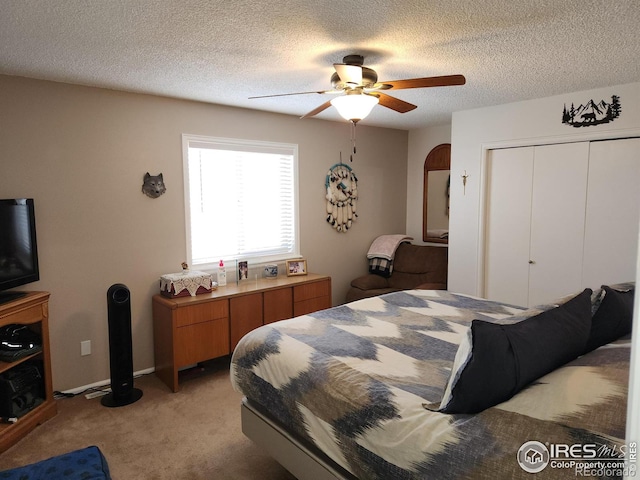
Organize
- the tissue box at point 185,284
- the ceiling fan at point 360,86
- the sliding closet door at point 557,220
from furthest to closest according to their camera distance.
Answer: the sliding closet door at point 557,220, the tissue box at point 185,284, the ceiling fan at point 360,86

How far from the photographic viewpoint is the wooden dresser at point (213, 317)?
11.3 ft

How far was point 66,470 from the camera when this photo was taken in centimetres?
173

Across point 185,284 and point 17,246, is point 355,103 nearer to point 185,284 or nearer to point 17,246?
point 185,284

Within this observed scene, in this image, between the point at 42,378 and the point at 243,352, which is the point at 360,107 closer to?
the point at 243,352

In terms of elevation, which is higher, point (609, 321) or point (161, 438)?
point (609, 321)

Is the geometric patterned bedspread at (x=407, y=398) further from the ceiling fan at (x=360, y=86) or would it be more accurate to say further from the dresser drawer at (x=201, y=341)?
the ceiling fan at (x=360, y=86)

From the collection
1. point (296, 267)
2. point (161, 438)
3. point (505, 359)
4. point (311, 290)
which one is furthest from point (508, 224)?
point (161, 438)

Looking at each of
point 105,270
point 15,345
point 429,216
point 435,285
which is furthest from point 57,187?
point 429,216

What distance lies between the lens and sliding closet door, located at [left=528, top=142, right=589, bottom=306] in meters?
3.78

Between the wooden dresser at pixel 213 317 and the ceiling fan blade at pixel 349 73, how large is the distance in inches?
84.0

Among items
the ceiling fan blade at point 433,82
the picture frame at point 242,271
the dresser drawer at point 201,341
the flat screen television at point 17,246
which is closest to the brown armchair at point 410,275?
the picture frame at point 242,271

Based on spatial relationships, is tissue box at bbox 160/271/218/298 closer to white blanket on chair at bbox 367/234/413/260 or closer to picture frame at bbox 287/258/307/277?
picture frame at bbox 287/258/307/277

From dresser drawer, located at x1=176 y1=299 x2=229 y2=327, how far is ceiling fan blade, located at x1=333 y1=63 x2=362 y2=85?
7.10 ft

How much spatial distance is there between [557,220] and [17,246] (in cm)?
441
